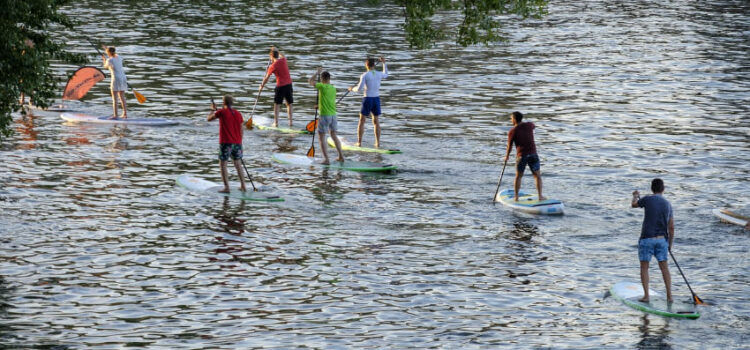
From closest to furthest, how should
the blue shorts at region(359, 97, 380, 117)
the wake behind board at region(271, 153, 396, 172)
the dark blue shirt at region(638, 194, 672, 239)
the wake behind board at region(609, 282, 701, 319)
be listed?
the wake behind board at region(609, 282, 701, 319) < the dark blue shirt at region(638, 194, 672, 239) < the wake behind board at region(271, 153, 396, 172) < the blue shorts at region(359, 97, 380, 117)

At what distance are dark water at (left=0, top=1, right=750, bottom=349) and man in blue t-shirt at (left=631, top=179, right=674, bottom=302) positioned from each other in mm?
713

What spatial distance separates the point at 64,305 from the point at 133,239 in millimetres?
3585

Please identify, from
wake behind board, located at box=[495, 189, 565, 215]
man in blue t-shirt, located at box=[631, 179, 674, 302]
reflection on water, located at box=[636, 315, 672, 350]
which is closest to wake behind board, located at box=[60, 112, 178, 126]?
wake behind board, located at box=[495, 189, 565, 215]

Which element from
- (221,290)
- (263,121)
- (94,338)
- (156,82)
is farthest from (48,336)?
(156,82)

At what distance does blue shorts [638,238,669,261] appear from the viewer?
1564 centimetres

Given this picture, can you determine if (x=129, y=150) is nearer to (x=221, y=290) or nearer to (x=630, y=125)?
(x=221, y=290)

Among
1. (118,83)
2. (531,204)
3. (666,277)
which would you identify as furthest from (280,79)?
(666,277)

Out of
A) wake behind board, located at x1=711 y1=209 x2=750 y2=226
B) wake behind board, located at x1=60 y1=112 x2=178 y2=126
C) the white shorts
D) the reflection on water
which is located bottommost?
the reflection on water

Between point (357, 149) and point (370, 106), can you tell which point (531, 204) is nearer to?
point (370, 106)

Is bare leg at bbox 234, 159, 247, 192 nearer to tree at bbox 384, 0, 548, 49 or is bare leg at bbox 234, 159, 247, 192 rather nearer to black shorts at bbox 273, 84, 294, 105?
tree at bbox 384, 0, 548, 49

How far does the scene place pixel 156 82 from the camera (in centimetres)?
3844

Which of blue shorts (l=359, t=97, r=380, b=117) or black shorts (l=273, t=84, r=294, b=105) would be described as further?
black shorts (l=273, t=84, r=294, b=105)

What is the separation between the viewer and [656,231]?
15648mm

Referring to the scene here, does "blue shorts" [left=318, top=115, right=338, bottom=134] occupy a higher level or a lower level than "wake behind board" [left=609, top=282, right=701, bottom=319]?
higher
